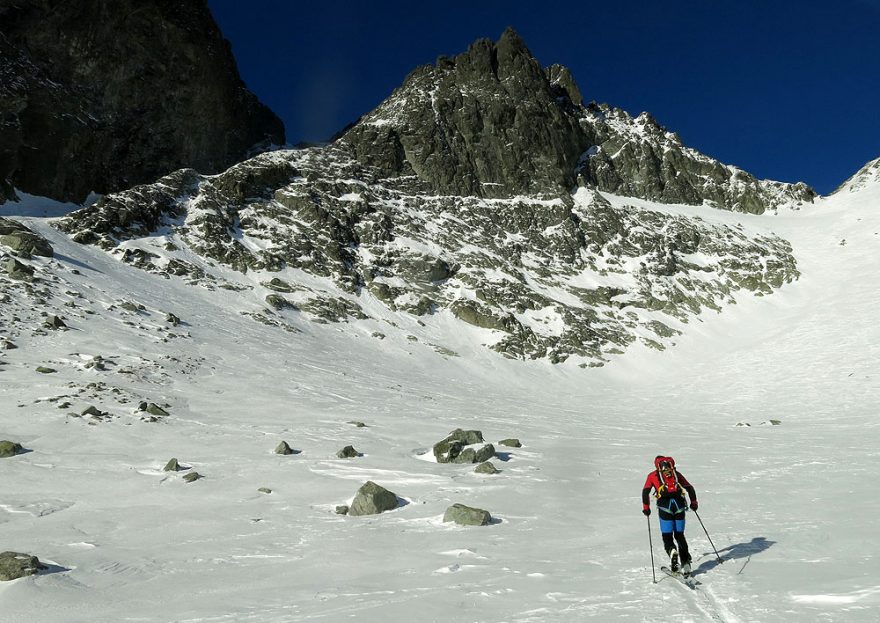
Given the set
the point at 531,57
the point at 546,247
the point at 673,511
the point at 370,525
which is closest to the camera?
the point at 673,511

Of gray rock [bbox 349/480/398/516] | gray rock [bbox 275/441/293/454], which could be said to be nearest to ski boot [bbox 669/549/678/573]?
gray rock [bbox 349/480/398/516]

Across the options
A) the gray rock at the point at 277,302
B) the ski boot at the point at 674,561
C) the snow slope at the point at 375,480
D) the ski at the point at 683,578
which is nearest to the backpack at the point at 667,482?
the ski boot at the point at 674,561

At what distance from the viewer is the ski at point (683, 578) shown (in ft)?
24.3

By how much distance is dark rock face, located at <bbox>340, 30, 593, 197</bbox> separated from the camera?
82812mm

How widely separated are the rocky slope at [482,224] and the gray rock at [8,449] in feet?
87.9

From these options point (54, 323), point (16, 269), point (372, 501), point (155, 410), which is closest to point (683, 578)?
point (372, 501)

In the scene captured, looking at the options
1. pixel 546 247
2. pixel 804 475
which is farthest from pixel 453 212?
pixel 804 475

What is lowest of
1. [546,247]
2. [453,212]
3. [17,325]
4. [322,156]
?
[17,325]

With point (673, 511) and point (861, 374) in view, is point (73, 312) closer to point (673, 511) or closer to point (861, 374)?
point (673, 511)

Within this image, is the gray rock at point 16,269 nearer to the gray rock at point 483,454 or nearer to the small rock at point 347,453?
the small rock at point 347,453

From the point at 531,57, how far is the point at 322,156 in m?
49.4

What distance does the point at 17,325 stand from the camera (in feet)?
81.5

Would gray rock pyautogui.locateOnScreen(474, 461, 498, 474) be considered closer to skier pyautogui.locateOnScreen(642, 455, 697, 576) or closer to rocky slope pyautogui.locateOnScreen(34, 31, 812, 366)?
skier pyautogui.locateOnScreen(642, 455, 697, 576)

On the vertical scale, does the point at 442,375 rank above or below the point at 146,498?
above
